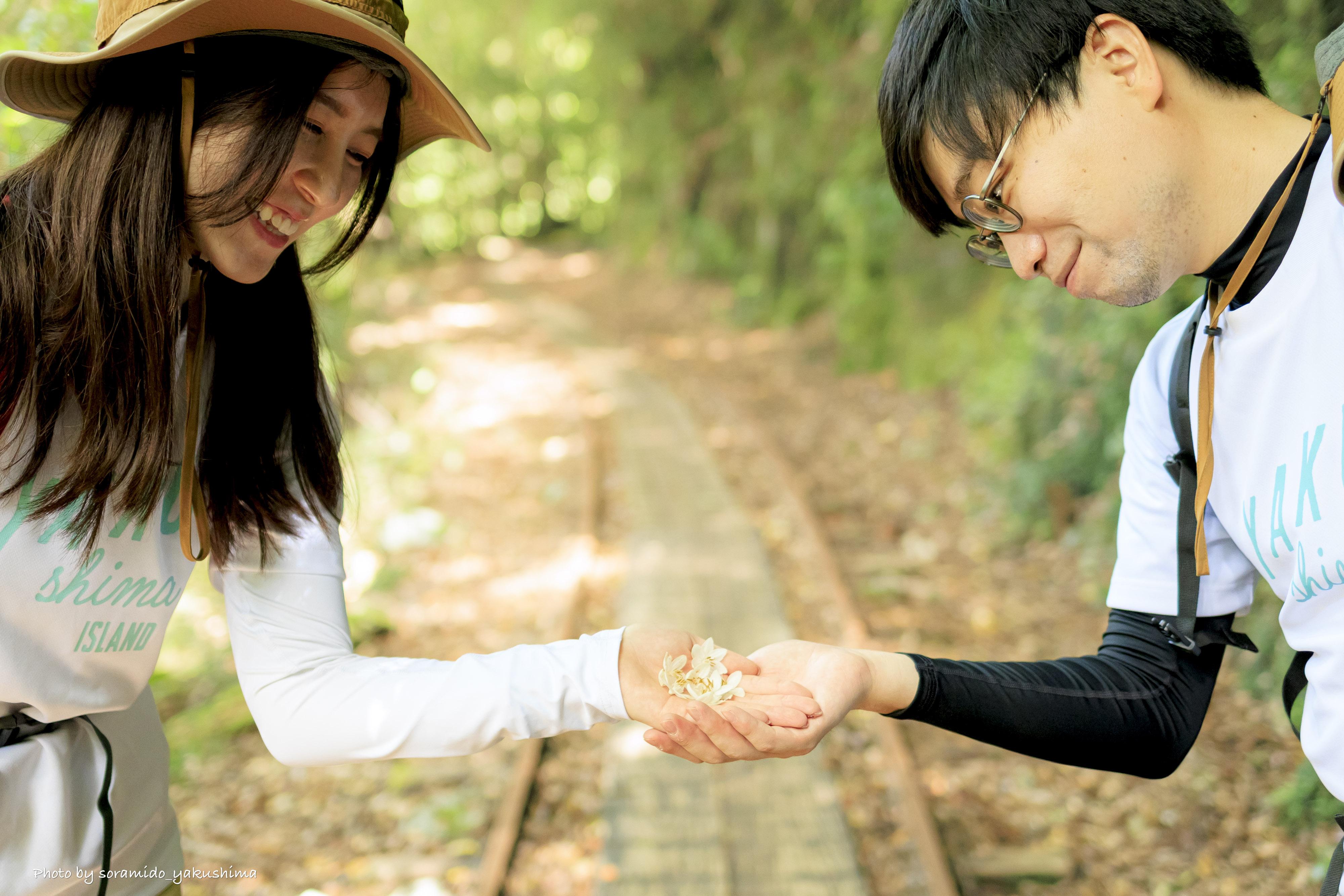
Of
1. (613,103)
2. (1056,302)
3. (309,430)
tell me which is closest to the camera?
(309,430)

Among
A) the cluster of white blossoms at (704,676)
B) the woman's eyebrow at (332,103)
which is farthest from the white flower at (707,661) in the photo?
the woman's eyebrow at (332,103)

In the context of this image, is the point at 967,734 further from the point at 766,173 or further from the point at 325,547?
the point at 766,173

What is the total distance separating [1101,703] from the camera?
1.78 m

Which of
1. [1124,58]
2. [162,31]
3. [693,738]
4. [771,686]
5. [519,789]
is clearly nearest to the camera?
[162,31]

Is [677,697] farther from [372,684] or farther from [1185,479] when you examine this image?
[1185,479]

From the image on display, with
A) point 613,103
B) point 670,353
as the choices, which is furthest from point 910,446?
point 613,103

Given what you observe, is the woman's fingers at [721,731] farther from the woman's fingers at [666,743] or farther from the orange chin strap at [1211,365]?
→ the orange chin strap at [1211,365]

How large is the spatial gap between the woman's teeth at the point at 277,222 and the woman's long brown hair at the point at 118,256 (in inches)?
3.5

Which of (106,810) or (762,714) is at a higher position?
(762,714)

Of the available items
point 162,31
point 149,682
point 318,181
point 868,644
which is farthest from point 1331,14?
point 149,682

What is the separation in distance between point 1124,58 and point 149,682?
2182 mm

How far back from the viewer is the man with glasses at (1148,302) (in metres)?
1.43

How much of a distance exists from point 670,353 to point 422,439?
232 inches

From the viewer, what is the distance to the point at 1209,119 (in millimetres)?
1598
